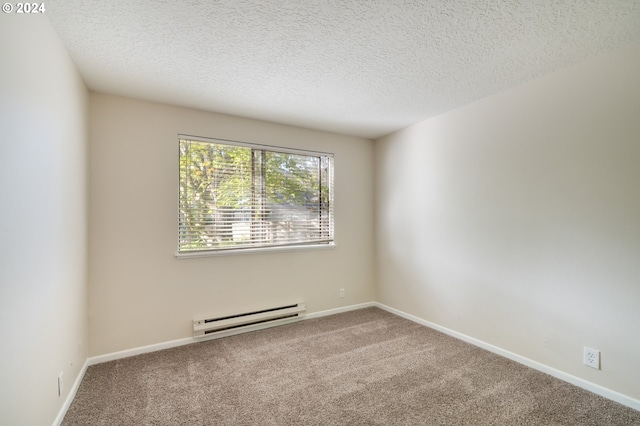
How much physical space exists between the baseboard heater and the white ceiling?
2269mm

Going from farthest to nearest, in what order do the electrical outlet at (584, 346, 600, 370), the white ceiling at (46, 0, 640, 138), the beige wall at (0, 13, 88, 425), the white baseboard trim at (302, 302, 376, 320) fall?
the white baseboard trim at (302, 302, 376, 320)
the electrical outlet at (584, 346, 600, 370)
the white ceiling at (46, 0, 640, 138)
the beige wall at (0, 13, 88, 425)

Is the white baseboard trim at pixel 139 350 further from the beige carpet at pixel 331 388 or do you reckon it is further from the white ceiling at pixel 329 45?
the white ceiling at pixel 329 45

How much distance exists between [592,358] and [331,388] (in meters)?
1.93

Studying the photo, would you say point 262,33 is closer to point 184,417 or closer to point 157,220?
point 157,220

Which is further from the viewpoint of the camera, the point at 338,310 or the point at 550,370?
the point at 338,310

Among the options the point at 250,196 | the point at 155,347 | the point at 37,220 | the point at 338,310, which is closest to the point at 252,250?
the point at 250,196

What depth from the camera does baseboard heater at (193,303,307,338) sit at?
310cm

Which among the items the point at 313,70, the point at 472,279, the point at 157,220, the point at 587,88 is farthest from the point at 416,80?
the point at 157,220

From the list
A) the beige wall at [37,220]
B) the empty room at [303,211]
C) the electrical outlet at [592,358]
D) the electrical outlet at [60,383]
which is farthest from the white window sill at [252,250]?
the electrical outlet at [592,358]

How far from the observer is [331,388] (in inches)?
88.0

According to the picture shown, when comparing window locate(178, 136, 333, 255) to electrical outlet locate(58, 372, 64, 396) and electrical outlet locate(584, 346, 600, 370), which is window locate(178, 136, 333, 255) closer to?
electrical outlet locate(58, 372, 64, 396)

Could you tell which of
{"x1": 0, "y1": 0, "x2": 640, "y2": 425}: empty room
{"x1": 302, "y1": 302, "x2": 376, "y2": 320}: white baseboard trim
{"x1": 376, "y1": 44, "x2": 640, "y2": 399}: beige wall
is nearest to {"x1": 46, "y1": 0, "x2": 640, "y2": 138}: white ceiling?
{"x1": 0, "y1": 0, "x2": 640, "y2": 425}: empty room

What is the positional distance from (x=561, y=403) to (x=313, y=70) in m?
2.98

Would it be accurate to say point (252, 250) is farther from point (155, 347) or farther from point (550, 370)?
point (550, 370)
